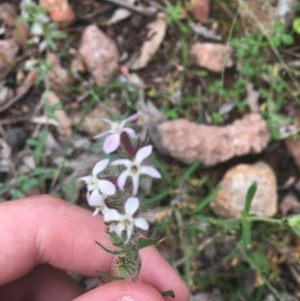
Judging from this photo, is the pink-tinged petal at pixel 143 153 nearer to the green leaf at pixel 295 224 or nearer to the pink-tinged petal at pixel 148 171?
the pink-tinged petal at pixel 148 171

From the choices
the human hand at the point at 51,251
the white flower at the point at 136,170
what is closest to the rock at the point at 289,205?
the human hand at the point at 51,251

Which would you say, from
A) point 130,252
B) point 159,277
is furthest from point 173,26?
point 130,252

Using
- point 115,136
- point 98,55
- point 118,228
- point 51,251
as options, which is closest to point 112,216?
point 118,228

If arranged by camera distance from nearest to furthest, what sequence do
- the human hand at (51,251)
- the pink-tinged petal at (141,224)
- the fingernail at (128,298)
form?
the pink-tinged petal at (141,224)
the fingernail at (128,298)
the human hand at (51,251)

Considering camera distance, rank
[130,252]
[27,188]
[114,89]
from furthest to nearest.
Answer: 1. [114,89]
2. [27,188]
3. [130,252]

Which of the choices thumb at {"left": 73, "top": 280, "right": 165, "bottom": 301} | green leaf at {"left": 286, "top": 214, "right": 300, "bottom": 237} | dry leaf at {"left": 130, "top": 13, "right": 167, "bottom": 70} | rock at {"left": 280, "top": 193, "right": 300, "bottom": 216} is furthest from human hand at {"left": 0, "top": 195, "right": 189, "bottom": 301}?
dry leaf at {"left": 130, "top": 13, "right": 167, "bottom": 70}

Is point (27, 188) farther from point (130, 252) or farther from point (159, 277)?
point (130, 252)
